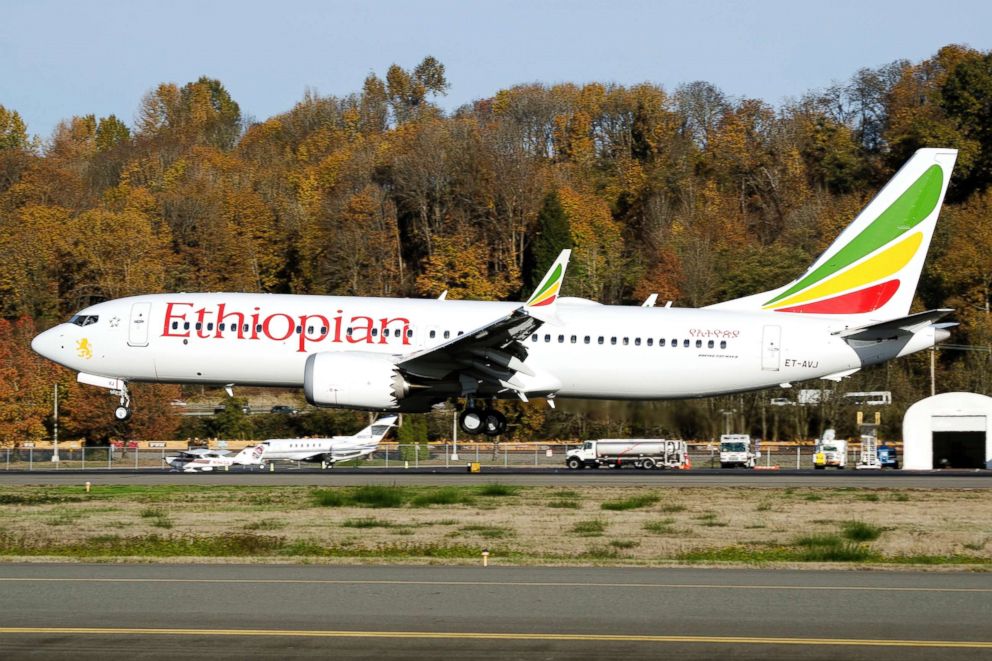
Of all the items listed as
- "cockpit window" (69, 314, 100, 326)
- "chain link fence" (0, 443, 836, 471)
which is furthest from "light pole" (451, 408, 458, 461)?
"cockpit window" (69, 314, 100, 326)

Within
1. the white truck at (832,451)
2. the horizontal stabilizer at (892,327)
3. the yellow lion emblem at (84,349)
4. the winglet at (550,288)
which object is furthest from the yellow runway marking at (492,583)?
the white truck at (832,451)

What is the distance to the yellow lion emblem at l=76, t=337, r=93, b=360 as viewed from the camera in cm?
4219

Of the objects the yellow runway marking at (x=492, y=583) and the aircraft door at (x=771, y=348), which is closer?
the yellow runway marking at (x=492, y=583)

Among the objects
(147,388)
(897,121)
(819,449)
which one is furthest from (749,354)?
(897,121)

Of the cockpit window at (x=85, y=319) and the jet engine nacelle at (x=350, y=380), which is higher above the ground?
the cockpit window at (x=85, y=319)

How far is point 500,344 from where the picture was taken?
39625mm

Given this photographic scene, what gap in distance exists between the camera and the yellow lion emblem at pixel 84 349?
4219 cm

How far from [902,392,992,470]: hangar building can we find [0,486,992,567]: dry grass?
16604mm

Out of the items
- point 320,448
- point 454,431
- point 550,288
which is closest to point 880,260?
point 550,288

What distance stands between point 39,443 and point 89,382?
1546 inches

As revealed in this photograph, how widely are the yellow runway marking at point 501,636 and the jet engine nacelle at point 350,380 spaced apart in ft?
79.8

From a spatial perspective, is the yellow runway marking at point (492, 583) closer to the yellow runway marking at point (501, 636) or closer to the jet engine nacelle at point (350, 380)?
the yellow runway marking at point (501, 636)

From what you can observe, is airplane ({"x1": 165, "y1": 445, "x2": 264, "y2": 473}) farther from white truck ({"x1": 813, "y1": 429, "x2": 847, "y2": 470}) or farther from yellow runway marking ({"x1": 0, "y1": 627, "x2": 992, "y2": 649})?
yellow runway marking ({"x1": 0, "y1": 627, "x2": 992, "y2": 649})

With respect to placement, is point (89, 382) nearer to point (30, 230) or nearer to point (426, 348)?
point (426, 348)
